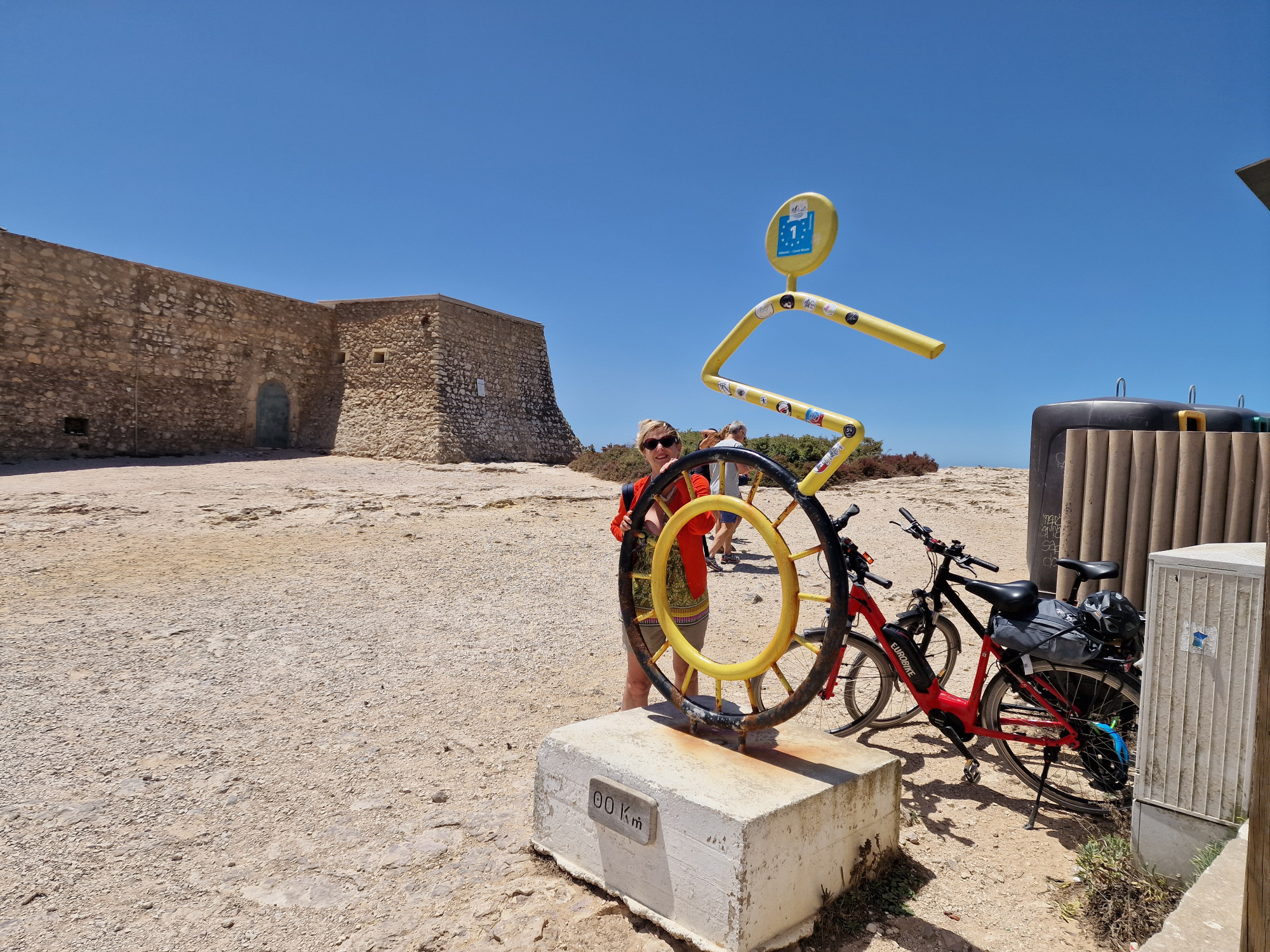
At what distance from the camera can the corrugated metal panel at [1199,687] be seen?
243cm

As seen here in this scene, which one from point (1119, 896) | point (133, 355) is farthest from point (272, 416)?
point (1119, 896)

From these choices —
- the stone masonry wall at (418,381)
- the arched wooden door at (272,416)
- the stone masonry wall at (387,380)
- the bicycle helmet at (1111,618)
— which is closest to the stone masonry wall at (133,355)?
the arched wooden door at (272,416)

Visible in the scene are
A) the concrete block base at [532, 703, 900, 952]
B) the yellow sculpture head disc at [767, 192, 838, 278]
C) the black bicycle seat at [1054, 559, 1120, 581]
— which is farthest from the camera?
the black bicycle seat at [1054, 559, 1120, 581]

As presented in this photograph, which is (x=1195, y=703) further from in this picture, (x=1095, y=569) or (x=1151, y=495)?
(x=1151, y=495)

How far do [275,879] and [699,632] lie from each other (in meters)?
2.01

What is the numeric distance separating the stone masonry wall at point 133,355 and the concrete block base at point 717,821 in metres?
16.0

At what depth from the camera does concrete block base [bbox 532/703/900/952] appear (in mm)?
2283

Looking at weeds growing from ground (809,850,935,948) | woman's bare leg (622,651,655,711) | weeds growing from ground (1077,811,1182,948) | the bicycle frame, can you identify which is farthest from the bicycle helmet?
woman's bare leg (622,651,655,711)

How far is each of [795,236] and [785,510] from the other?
3.48ft

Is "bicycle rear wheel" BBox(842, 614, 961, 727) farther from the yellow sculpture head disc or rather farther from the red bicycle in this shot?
the yellow sculpture head disc

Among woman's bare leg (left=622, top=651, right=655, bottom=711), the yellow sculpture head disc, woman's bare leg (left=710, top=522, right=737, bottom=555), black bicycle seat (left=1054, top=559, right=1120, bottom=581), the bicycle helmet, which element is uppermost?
the yellow sculpture head disc

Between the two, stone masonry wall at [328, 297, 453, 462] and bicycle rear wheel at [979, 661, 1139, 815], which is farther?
stone masonry wall at [328, 297, 453, 462]

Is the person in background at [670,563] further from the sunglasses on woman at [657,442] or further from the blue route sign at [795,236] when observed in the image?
the blue route sign at [795,236]

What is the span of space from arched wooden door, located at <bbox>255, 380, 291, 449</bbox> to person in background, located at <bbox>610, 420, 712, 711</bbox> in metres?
17.5
